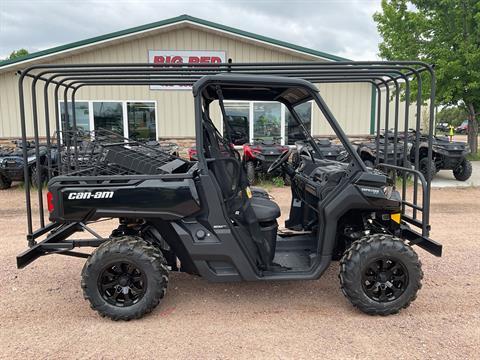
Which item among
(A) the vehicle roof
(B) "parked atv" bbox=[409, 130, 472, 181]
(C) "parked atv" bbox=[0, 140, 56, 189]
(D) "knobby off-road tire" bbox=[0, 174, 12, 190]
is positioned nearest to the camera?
(A) the vehicle roof

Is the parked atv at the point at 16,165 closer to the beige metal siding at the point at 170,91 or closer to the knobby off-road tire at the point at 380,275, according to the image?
the beige metal siding at the point at 170,91

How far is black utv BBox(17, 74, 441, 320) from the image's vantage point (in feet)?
9.98

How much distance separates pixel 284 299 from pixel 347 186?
47.0 inches

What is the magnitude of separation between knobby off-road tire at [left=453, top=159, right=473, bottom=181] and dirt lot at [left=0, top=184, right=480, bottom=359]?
6.73 meters

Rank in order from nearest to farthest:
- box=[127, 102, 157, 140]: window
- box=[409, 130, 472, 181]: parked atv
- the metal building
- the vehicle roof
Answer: the vehicle roof
box=[409, 130, 472, 181]: parked atv
the metal building
box=[127, 102, 157, 140]: window

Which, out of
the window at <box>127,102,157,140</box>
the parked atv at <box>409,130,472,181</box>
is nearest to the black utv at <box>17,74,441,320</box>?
the parked atv at <box>409,130,472,181</box>

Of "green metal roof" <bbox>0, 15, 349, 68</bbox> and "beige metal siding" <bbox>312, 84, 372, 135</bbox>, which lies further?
"beige metal siding" <bbox>312, 84, 372, 135</bbox>

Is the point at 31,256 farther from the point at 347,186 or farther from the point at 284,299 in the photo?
the point at 347,186

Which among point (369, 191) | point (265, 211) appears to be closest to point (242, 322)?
point (265, 211)

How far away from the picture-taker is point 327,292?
11.9 ft

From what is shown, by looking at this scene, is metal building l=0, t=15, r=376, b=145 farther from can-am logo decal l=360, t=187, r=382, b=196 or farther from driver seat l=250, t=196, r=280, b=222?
can-am logo decal l=360, t=187, r=382, b=196

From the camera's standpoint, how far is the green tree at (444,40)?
11.9m

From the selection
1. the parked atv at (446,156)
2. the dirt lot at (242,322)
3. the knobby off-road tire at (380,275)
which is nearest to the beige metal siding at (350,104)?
the parked atv at (446,156)

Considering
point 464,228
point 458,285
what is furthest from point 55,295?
point 464,228
